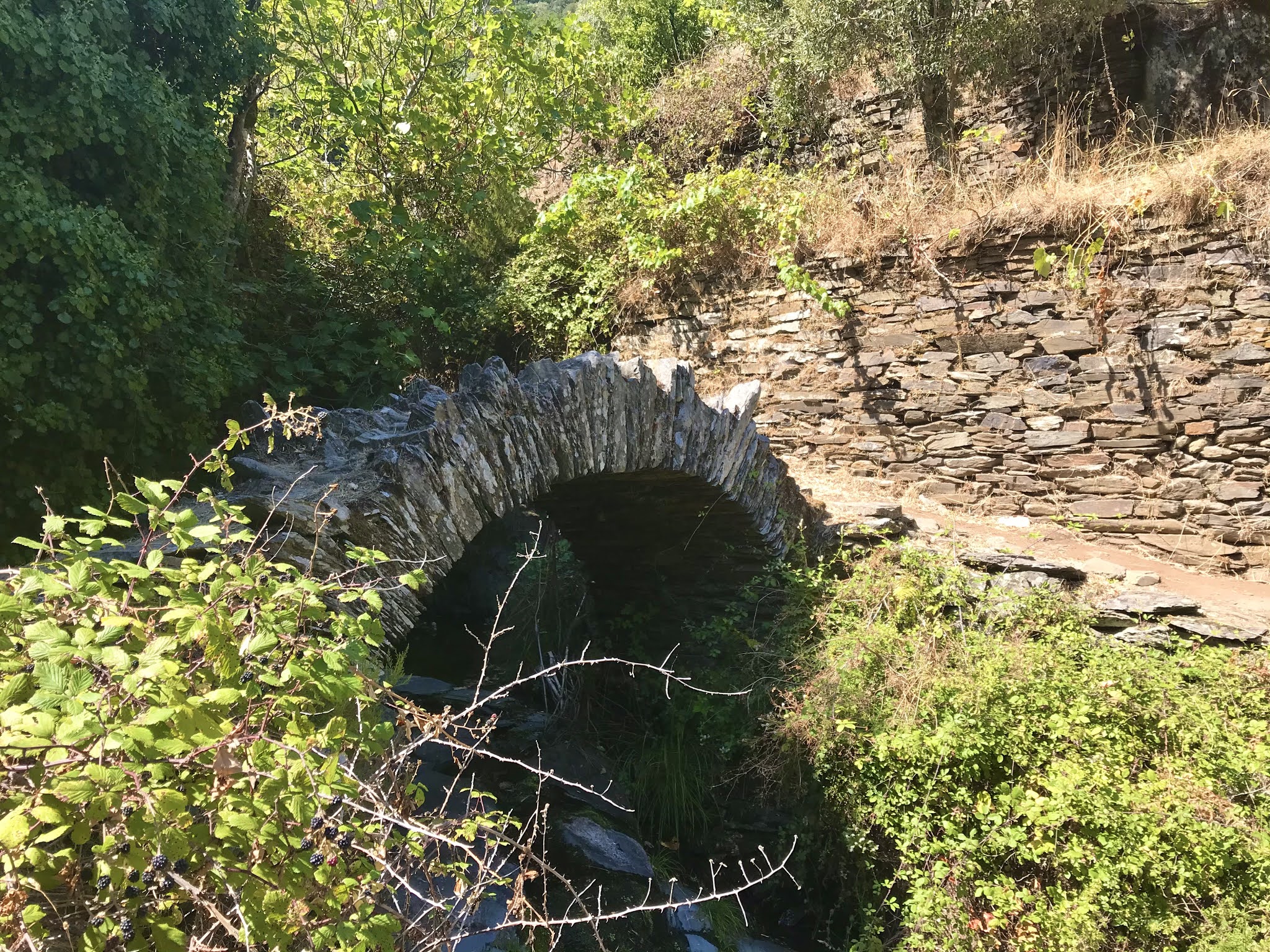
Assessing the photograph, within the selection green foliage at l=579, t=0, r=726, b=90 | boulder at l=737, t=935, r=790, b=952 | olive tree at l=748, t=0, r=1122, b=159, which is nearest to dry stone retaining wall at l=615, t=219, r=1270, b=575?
olive tree at l=748, t=0, r=1122, b=159

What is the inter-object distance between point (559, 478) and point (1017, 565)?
318 centimetres

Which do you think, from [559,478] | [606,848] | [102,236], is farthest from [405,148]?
[606,848]

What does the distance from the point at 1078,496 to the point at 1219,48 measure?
15.4ft

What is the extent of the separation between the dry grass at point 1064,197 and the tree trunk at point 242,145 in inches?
185

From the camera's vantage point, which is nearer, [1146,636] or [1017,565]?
[1146,636]

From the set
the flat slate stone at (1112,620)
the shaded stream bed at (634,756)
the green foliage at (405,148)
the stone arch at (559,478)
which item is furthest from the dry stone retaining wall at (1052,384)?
the green foliage at (405,148)

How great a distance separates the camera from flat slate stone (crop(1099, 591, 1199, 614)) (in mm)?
4355

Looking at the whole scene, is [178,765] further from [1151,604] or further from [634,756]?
[1151,604]

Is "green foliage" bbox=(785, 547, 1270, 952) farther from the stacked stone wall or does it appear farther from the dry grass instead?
the stacked stone wall

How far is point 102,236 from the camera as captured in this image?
3393 millimetres

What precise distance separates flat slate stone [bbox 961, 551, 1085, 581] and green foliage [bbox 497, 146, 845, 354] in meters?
2.66

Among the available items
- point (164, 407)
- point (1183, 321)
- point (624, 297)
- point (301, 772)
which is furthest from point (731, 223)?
point (301, 772)

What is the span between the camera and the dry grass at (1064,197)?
5.32 metres

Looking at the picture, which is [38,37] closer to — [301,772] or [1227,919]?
[301,772]
